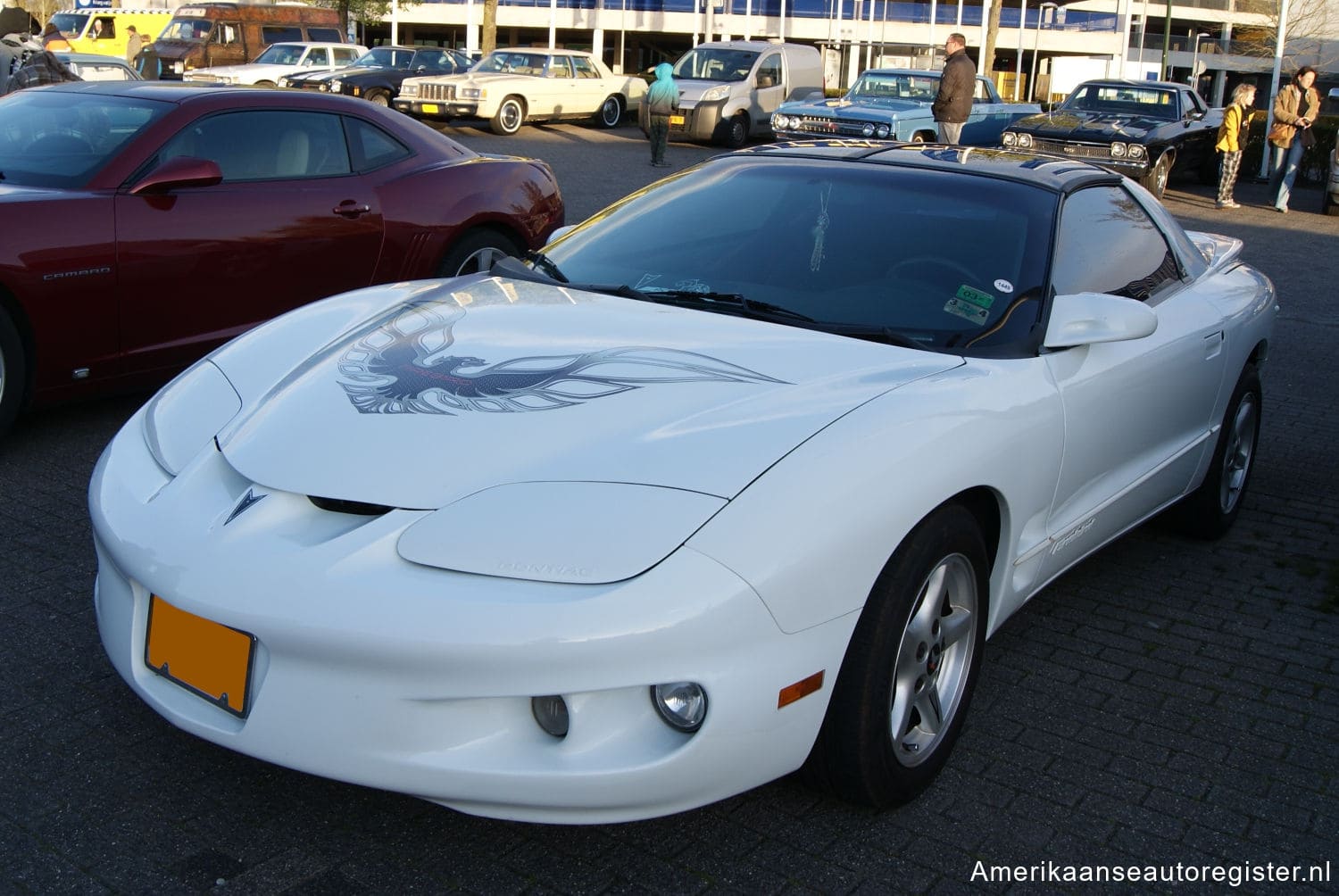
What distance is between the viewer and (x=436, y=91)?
23812 mm

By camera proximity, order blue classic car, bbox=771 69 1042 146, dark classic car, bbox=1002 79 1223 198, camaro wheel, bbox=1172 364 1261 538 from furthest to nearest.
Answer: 1. blue classic car, bbox=771 69 1042 146
2. dark classic car, bbox=1002 79 1223 198
3. camaro wheel, bbox=1172 364 1261 538

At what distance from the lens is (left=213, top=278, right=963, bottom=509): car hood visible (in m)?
2.60

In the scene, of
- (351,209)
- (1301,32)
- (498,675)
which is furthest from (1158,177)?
(1301,32)

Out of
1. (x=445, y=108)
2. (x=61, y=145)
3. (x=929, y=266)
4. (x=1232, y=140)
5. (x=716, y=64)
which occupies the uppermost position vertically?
(x=716, y=64)

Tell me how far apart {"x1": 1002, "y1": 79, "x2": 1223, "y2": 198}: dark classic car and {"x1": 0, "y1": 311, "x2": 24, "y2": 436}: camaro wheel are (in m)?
13.3

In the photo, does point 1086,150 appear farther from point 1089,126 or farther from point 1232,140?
Answer: point 1232,140

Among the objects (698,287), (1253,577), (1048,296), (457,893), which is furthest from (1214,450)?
(457,893)

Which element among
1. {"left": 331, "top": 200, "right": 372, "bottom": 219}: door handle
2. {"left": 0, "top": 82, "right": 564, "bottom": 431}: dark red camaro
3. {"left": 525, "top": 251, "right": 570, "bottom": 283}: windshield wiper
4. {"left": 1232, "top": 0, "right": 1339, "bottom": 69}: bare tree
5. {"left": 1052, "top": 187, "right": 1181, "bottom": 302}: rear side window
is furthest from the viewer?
→ {"left": 1232, "top": 0, "right": 1339, "bottom": 69}: bare tree

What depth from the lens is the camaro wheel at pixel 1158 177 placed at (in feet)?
55.1

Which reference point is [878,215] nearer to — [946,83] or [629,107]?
[946,83]

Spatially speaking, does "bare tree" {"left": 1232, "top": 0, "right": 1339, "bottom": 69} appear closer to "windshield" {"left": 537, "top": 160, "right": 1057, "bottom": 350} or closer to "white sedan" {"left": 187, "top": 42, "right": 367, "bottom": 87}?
"white sedan" {"left": 187, "top": 42, "right": 367, "bottom": 87}

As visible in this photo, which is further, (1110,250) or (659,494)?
(1110,250)

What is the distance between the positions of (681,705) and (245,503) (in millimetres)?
998

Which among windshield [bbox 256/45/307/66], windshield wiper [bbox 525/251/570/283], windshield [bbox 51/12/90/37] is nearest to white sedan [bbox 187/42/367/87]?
windshield [bbox 256/45/307/66]
